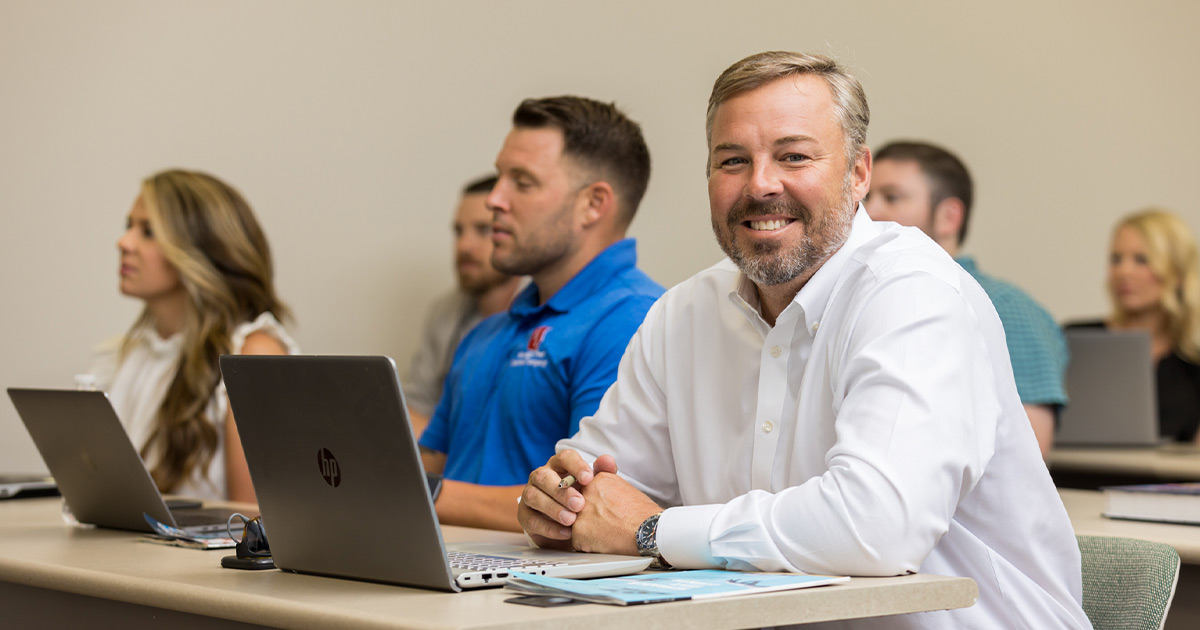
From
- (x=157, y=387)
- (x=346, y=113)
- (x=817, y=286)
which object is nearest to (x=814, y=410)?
(x=817, y=286)

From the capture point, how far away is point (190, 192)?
3.17m

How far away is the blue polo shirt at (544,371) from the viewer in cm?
244

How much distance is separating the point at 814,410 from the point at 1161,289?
12.5ft

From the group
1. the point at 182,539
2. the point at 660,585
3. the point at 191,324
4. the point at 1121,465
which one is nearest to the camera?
the point at 660,585

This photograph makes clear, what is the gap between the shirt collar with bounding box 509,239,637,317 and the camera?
8.54 feet

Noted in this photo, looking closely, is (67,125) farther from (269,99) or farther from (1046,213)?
(1046,213)

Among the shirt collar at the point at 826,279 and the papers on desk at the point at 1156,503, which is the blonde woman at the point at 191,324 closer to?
the shirt collar at the point at 826,279

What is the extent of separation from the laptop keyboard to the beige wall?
6.90 feet

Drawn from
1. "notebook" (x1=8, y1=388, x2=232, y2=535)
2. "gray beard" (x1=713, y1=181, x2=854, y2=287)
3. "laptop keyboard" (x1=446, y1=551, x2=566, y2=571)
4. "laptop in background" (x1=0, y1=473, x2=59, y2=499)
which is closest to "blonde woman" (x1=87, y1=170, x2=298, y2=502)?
"laptop in background" (x1=0, y1=473, x2=59, y2=499)

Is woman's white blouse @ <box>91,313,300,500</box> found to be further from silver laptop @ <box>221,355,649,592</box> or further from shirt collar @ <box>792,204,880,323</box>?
shirt collar @ <box>792,204,880,323</box>

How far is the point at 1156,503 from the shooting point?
2066mm

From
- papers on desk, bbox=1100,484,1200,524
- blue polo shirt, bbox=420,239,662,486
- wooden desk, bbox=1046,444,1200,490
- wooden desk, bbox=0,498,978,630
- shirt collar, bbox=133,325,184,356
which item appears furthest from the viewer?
wooden desk, bbox=1046,444,1200,490

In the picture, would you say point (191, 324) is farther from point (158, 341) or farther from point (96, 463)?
point (96, 463)

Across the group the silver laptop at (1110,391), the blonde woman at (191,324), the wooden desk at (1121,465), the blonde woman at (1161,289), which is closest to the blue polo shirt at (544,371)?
the blonde woman at (191,324)
